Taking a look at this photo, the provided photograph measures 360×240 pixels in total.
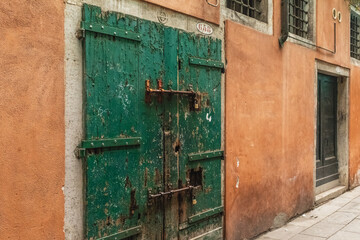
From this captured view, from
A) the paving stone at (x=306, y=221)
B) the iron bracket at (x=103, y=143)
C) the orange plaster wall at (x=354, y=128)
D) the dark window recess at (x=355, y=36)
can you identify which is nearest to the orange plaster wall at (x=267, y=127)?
the paving stone at (x=306, y=221)

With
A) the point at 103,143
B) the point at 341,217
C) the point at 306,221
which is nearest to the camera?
the point at 103,143

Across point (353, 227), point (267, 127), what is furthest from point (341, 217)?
point (267, 127)

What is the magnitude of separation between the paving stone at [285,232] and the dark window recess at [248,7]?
3.15m

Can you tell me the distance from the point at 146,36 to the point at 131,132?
93cm

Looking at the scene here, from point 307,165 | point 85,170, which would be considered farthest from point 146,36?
point 307,165

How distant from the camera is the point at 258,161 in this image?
200 inches

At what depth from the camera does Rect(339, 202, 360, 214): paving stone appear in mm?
6484

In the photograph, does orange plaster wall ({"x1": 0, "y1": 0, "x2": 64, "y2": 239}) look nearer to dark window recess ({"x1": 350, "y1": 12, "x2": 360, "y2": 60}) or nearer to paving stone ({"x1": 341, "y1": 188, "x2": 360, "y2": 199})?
paving stone ({"x1": 341, "y1": 188, "x2": 360, "y2": 199})

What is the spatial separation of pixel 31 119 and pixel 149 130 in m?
1.18

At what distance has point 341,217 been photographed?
6035mm

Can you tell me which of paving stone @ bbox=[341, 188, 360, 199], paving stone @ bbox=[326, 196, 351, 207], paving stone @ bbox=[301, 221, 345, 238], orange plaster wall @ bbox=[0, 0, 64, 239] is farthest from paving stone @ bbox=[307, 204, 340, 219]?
orange plaster wall @ bbox=[0, 0, 64, 239]

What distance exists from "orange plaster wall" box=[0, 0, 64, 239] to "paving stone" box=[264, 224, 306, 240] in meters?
3.29

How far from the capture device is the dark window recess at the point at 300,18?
21.1ft

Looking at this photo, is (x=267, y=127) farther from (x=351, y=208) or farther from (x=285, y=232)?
(x=351, y=208)
